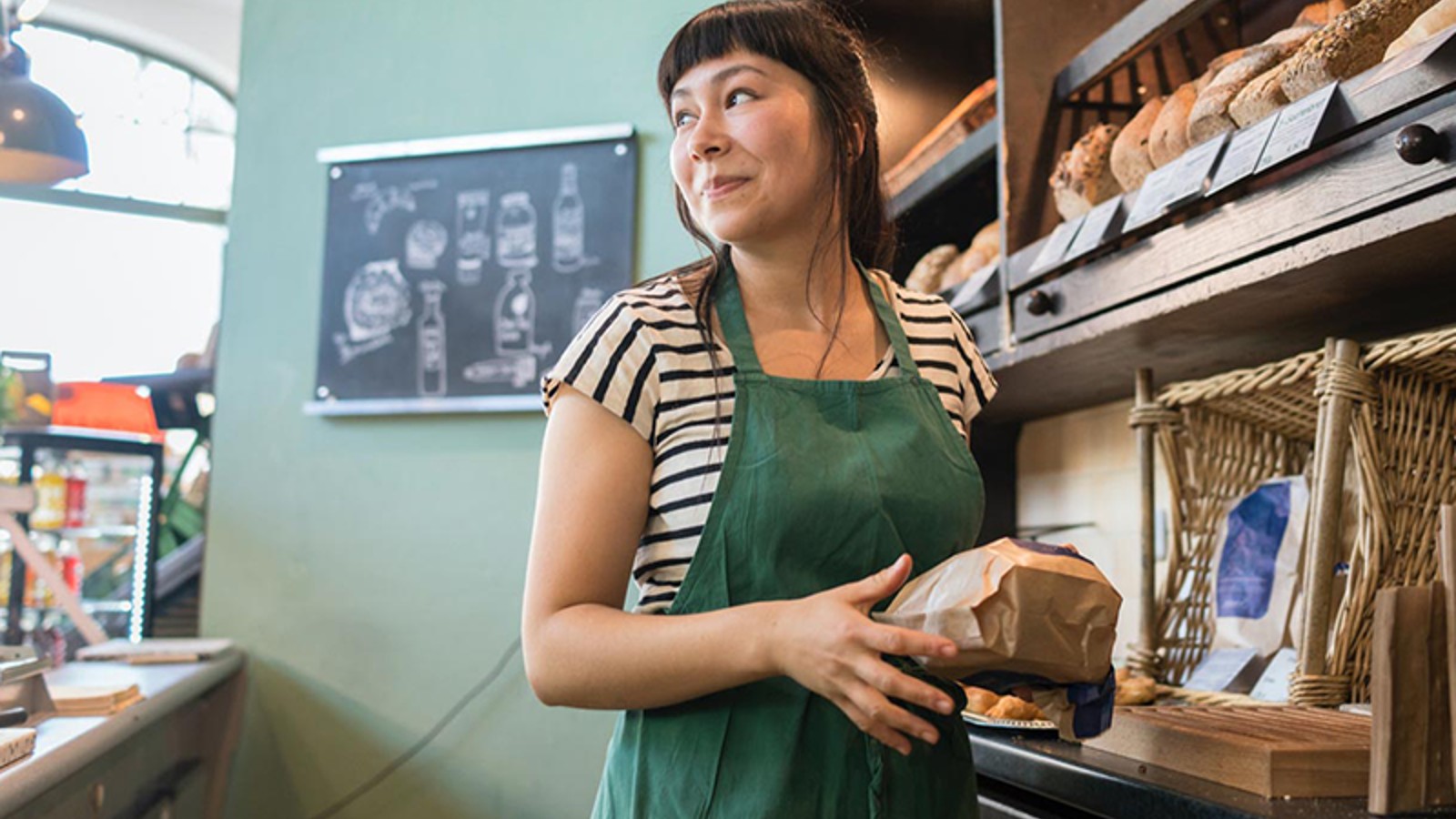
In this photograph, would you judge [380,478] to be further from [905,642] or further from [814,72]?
[905,642]

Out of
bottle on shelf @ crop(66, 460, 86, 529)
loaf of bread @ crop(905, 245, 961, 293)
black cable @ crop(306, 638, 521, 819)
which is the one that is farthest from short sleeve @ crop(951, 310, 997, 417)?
bottle on shelf @ crop(66, 460, 86, 529)

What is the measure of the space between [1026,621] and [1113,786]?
15.7 inches

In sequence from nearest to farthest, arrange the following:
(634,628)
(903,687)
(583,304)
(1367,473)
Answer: (903,687)
(634,628)
(1367,473)
(583,304)

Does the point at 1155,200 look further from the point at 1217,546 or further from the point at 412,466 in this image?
the point at 412,466

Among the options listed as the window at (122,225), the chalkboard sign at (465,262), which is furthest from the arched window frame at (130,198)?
the chalkboard sign at (465,262)

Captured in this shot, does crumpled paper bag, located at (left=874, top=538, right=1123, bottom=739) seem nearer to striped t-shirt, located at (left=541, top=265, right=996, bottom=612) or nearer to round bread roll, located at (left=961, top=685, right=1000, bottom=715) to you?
striped t-shirt, located at (left=541, top=265, right=996, bottom=612)

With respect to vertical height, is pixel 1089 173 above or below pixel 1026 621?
above

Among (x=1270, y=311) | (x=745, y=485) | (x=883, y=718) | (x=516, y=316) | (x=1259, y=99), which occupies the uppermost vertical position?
(x=1259, y=99)

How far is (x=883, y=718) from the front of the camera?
0.83 metres

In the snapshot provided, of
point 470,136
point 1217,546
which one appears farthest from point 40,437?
point 1217,546

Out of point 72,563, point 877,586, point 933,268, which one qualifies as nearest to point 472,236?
point 933,268

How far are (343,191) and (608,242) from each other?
2.36 ft

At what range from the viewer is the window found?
6898mm

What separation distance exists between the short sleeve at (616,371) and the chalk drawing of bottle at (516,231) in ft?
6.64
